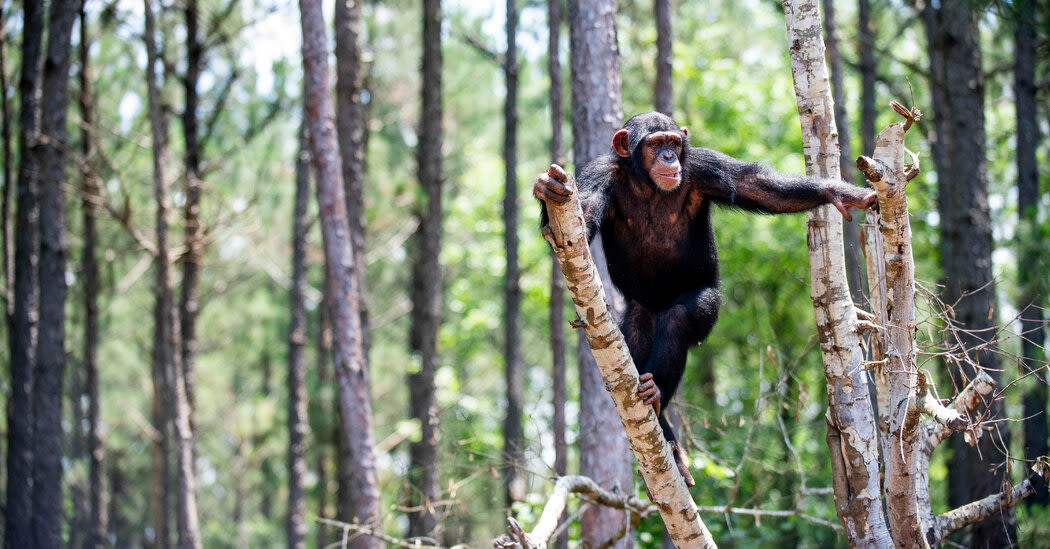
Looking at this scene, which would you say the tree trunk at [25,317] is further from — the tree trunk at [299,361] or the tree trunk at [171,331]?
→ the tree trunk at [299,361]

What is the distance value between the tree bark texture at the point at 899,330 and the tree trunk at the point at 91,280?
9027 millimetres

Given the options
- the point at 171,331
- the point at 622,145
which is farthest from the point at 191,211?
the point at 622,145

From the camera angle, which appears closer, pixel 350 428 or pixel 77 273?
pixel 350 428

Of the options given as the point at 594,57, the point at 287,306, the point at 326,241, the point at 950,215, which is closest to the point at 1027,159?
the point at 950,215

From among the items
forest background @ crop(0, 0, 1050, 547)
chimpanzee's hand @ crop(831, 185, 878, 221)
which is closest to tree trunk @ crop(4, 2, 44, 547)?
forest background @ crop(0, 0, 1050, 547)

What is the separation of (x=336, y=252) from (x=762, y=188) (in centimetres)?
404

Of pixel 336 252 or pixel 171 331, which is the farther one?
pixel 171 331

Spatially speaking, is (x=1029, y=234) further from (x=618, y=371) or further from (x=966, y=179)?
(x=618, y=371)

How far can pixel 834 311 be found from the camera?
15.4 feet

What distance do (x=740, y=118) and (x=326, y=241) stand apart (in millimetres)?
10547

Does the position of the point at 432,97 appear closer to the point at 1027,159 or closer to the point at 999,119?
the point at 1027,159

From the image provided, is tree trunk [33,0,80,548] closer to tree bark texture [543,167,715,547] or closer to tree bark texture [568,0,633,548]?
tree bark texture [568,0,633,548]

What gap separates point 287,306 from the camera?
23.7m

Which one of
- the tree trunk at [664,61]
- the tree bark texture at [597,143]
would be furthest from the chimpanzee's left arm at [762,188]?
the tree trunk at [664,61]
